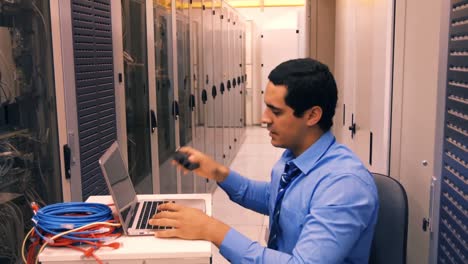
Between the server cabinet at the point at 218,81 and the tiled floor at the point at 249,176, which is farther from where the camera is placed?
the server cabinet at the point at 218,81

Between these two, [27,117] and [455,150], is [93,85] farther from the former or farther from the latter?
[455,150]

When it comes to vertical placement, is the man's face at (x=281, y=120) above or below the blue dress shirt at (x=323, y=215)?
above

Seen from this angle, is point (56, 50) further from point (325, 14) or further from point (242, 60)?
point (242, 60)

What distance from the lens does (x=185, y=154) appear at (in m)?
1.64

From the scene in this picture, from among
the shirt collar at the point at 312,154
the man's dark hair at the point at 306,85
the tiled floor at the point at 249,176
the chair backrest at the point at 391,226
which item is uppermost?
the man's dark hair at the point at 306,85

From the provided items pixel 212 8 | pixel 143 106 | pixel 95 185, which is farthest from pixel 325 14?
pixel 95 185

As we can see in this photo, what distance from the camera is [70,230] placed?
124cm

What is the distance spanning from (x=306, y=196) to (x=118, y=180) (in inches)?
24.6

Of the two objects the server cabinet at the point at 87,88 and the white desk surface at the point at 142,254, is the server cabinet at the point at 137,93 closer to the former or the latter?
the server cabinet at the point at 87,88

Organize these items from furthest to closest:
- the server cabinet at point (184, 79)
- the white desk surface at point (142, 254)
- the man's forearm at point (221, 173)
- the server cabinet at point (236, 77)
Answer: the server cabinet at point (236, 77) → the server cabinet at point (184, 79) → the man's forearm at point (221, 173) → the white desk surface at point (142, 254)

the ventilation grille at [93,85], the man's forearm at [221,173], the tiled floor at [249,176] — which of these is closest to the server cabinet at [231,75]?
the tiled floor at [249,176]

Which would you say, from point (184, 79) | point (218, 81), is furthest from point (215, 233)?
point (218, 81)

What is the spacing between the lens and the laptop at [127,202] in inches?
53.2

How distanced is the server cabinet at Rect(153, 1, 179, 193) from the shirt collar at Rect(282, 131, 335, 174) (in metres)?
1.87
